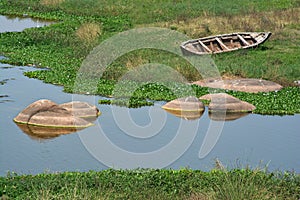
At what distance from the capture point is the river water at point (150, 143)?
59.8ft

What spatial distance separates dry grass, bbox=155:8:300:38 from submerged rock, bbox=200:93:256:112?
1099 centimetres

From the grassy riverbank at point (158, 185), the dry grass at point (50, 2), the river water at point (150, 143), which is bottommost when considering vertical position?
the grassy riverbank at point (158, 185)

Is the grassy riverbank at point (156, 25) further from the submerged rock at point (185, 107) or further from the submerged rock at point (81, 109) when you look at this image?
the submerged rock at point (81, 109)

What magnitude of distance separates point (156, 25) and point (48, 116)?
17015 millimetres

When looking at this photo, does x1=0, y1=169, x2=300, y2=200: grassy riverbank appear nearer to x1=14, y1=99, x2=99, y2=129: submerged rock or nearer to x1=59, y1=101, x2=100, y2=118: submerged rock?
x1=14, y1=99, x2=99, y2=129: submerged rock

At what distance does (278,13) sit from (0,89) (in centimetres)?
1817

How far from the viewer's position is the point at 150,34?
35.2 m

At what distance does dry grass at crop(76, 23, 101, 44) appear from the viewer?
34.6 metres

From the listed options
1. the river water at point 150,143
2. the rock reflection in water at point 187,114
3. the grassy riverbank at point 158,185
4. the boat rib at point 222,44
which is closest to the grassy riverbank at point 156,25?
the boat rib at point 222,44

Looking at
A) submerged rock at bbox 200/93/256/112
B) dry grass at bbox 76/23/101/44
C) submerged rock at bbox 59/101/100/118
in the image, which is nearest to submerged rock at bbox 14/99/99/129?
submerged rock at bbox 59/101/100/118

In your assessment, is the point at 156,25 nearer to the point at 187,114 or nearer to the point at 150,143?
the point at 187,114

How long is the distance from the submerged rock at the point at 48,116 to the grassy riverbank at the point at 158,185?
18.6ft

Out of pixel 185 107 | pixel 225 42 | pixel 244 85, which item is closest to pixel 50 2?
pixel 225 42

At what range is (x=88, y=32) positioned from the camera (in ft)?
116
